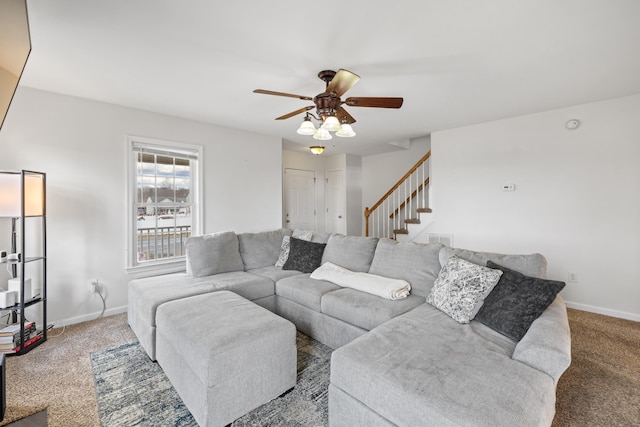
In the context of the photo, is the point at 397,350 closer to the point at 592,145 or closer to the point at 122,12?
the point at 122,12

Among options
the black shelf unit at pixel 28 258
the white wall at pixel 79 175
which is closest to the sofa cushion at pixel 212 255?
the white wall at pixel 79 175

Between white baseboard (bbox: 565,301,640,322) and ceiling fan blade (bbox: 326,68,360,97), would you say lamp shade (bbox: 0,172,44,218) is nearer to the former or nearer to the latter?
ceiling fan blade (bbox: 326,68,360,97)

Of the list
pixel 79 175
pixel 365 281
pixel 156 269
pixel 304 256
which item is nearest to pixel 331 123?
pixel 365 281

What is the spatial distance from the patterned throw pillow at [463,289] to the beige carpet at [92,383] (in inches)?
28.9

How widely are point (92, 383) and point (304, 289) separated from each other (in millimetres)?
1666

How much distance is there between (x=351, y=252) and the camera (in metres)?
3.01

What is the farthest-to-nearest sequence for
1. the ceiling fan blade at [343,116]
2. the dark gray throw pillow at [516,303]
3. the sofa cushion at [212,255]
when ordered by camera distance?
1. the sofa cushion at [212,255]
2. the ceiling fan blade at [343,116]
3. the dark gray throw pillow at [516,303]

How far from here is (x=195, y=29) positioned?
6.19ft

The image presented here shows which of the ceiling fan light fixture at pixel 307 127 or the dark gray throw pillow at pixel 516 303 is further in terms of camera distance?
the ceiling fan light fixture at pixel 307 127

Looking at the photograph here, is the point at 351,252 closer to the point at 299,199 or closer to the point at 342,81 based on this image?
the point at 342,81

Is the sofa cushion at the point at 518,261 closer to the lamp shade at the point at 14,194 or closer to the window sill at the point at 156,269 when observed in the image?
the window sill at the point at 156,269

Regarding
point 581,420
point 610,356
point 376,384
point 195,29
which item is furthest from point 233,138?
point 610,356

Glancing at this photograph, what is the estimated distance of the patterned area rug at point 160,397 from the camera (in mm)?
1599

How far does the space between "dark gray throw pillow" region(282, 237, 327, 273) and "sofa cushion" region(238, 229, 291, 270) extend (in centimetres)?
29
